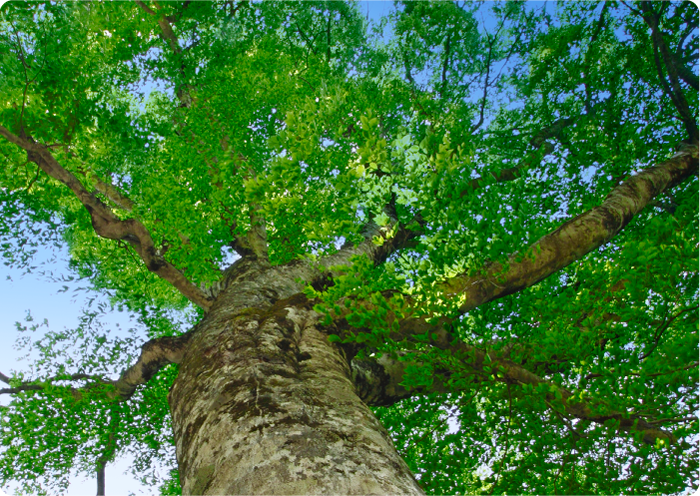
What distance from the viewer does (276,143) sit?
12.7 ft

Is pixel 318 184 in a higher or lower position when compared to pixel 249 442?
higher

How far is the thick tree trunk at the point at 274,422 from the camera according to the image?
1.89 m

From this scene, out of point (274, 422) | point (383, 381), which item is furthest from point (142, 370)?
point (274, 422)

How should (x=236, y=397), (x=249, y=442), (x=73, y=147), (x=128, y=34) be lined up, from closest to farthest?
(x=249, y=442) < (x=236, y=397) < (x=73, y=147) < (x=128, y=34)

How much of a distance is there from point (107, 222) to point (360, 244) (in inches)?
191

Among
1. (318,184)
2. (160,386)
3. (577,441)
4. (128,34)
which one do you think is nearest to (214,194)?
(318,184)

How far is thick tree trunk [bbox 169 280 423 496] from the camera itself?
1.89m

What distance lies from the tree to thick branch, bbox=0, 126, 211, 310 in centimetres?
4

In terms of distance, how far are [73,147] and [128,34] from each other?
3954 mm

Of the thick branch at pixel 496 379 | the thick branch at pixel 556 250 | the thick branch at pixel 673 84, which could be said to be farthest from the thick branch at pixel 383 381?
the thick branch at pixel 673 84

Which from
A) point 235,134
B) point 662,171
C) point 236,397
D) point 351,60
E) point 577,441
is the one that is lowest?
point 577,441

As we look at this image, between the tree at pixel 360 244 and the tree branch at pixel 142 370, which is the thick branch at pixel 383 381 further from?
the tree branch at pixel 142 370

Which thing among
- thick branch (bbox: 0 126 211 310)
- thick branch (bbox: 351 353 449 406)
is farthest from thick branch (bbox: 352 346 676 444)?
thick branch (bbox: 0 126 211 310)

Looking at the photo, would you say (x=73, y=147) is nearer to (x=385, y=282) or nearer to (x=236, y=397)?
(x=385, y=282)
